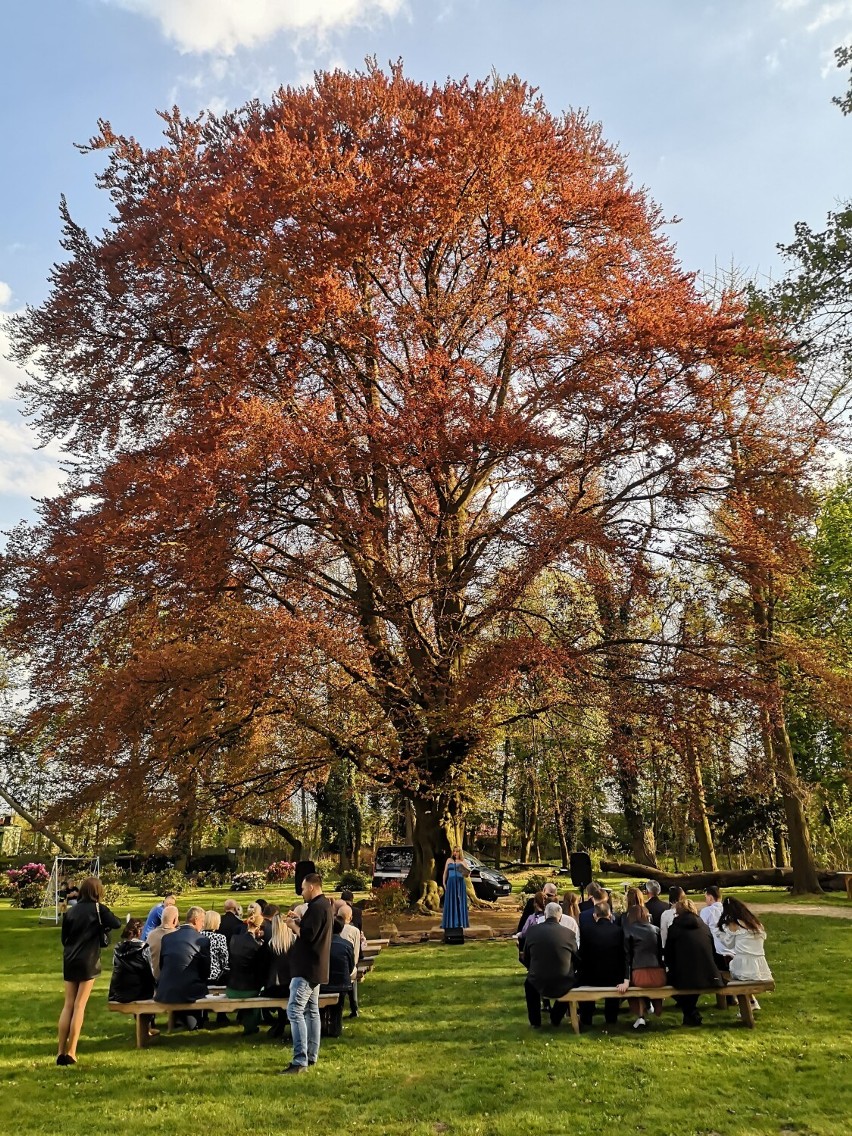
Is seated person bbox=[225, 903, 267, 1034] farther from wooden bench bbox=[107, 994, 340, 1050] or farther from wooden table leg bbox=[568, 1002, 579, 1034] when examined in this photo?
wooden table leg bbox=[568, 1002, 579, 1034]

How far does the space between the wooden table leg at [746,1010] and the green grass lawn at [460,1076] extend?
105 mm

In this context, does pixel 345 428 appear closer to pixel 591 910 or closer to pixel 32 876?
pixel 591 910

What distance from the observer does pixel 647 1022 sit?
25.4 ft

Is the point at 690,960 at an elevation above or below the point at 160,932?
below

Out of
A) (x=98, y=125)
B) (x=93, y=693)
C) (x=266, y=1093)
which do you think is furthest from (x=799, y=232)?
(x=98, y=125)

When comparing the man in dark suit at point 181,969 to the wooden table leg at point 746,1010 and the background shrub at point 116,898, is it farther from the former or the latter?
the background shrub at point 116,898

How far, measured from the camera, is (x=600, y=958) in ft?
26.1

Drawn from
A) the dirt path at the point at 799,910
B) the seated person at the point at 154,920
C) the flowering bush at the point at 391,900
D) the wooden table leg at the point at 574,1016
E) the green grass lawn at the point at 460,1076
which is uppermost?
Result: the seated person at the point at 154,920

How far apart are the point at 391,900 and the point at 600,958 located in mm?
8407

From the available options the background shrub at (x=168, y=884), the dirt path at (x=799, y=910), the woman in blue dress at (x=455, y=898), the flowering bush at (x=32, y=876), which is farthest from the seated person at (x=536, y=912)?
the flowering bush at (x=32, y=876)

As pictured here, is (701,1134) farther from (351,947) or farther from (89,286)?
(89,286)

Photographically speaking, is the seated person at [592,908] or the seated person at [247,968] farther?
the seated person at [592,908]

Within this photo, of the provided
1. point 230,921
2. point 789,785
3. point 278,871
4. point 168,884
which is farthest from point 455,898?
Answer: point 278,871

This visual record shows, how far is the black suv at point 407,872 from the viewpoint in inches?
854
